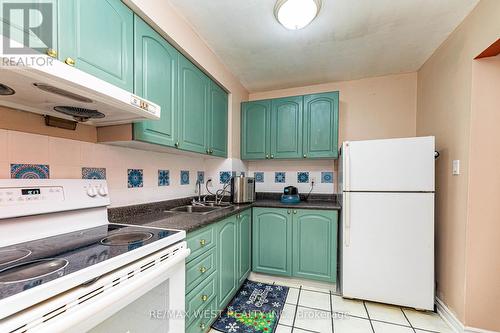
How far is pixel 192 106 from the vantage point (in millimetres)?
1772

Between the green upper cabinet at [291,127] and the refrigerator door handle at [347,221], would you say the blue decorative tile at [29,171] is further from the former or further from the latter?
the refrigerator door handle at [347,221]

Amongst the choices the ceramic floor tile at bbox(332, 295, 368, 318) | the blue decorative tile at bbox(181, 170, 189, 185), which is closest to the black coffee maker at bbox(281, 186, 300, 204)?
the ceramic floor tile at bbox(332, 295, 368, 318)

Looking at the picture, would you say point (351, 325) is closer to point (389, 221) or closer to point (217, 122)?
point (389, 221)

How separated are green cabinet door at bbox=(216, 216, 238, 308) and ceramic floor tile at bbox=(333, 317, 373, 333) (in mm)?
838

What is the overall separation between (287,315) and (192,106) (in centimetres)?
186

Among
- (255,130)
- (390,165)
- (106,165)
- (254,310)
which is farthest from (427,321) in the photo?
(106,165)

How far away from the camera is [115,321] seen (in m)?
0.74

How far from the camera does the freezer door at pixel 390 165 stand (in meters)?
1.70

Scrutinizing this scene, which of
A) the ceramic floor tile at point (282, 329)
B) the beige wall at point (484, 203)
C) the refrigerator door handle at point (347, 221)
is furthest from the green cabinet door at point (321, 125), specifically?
the ceramic floor tile at point (282, 329)

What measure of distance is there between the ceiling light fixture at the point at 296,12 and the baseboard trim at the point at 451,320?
236 cm

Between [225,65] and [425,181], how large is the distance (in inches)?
83.7

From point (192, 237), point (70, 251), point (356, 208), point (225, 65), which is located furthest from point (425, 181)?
point (70, 251)

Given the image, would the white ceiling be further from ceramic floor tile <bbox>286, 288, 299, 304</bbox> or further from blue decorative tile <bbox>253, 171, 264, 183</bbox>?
ceramic floor tile <bbox>286, 288, 299, 304</bbox>

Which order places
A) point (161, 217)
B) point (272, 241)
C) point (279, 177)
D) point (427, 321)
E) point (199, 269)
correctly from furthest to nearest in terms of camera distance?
point (279, 177) → point (272, 241) → point (427, 321) → point (161, 217) → point (199, 269)
